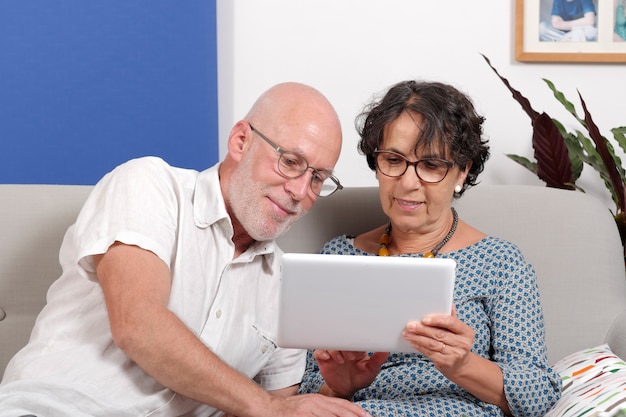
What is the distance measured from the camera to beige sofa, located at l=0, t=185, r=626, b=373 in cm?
198

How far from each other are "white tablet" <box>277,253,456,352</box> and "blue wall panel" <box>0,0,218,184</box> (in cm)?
165

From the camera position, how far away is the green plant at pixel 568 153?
8.90 ft

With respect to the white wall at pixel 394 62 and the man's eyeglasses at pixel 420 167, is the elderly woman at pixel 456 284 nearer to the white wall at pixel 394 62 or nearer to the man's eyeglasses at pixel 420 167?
the man's eyeglasses at pixel 420 167

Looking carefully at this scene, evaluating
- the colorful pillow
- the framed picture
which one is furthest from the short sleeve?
the framed picture

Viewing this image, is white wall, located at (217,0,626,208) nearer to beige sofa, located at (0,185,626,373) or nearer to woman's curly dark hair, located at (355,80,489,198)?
beige sofa, located at (0,185,626,373)

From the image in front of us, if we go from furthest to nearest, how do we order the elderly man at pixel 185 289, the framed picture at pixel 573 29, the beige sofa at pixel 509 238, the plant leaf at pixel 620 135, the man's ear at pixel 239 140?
the framed picture at pixel 573 29 → the plant leaf at pixel 620 135 → the beige sofa at pixel 509 238 → the man's ear at pixel 239 140 → the elderly man at pixel 185 289

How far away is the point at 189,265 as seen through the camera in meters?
1.68

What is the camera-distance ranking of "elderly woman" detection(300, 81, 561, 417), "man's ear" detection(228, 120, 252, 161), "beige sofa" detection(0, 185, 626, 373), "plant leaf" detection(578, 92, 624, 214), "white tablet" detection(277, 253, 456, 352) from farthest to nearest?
"plant leaf" detection(578, 92, 624, 214), "beige sofa" detection(0, 185, 626, 373), "man's ear" detection(228, 120, 252, 161), "elderly woman" detection(300, 81, 561, 417), "white tablet" detection(277, 253, 456, 352)

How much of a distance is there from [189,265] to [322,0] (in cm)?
176

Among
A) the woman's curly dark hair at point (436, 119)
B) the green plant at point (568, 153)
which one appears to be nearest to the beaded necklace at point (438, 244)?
the woman's curly dark hair at point (436, 119)

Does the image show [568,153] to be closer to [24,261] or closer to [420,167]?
[420,167]

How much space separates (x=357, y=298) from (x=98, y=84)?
5.88 feet

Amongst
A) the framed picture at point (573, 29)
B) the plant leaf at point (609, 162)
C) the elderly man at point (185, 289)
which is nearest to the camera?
the elderly man at point (185, 289)

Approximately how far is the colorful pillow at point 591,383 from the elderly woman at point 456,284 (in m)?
0.04
